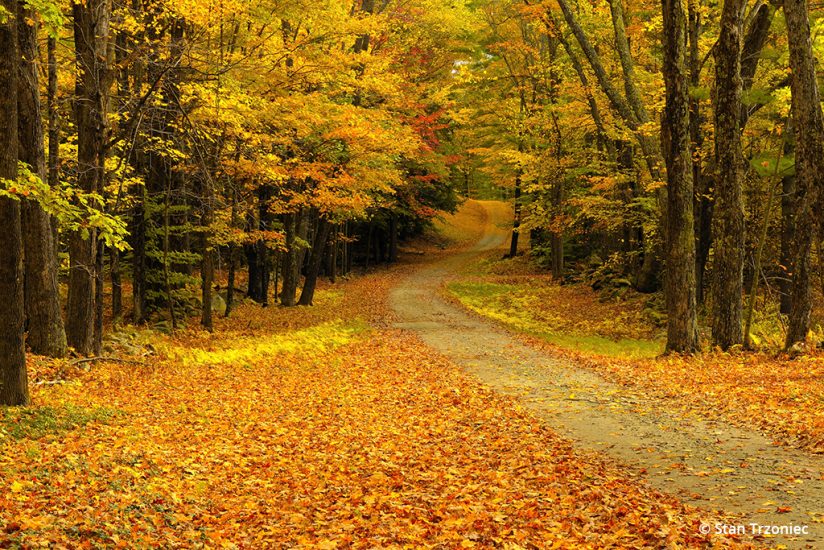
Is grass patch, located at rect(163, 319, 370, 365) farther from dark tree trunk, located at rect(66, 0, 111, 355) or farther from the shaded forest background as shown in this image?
dark tree trunk, located at rect(66, 0, 111, 355)

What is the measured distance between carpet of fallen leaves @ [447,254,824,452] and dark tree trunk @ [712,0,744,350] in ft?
2.63

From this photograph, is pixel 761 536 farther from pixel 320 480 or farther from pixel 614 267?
pixel 614 267

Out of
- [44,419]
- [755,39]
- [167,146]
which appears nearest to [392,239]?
[167,146]

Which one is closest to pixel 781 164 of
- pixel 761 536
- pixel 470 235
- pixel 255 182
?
pixel 761 536

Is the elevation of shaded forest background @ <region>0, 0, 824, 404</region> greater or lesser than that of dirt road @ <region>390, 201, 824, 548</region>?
greater

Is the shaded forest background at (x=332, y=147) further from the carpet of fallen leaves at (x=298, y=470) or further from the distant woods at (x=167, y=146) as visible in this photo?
the carpet of fallen leaves at (x=298, y=470)

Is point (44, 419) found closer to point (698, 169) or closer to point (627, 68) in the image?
point (627, 68)

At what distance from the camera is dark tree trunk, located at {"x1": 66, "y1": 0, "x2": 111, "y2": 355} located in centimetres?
1139

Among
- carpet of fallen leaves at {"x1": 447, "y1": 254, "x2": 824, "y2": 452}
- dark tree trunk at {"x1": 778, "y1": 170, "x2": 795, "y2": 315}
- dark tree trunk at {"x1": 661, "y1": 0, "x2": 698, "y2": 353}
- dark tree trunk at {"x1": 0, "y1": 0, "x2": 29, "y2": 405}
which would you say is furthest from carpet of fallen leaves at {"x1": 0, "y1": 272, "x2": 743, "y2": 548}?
dark tree trunk at {"x1": 778, "y1": 170, "x2": 795, "y2": 315}

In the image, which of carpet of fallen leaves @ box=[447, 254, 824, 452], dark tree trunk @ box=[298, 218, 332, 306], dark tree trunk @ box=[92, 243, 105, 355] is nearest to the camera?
carpet of fallen leaves @ box=[447, 254, 824, 452]

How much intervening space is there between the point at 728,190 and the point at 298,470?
1050 centimetres

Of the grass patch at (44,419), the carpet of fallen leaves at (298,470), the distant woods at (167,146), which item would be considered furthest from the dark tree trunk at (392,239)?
the grass patch at (44,419)

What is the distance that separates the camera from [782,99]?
14.6 meters

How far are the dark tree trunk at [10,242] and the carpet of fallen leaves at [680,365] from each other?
9278 mm
